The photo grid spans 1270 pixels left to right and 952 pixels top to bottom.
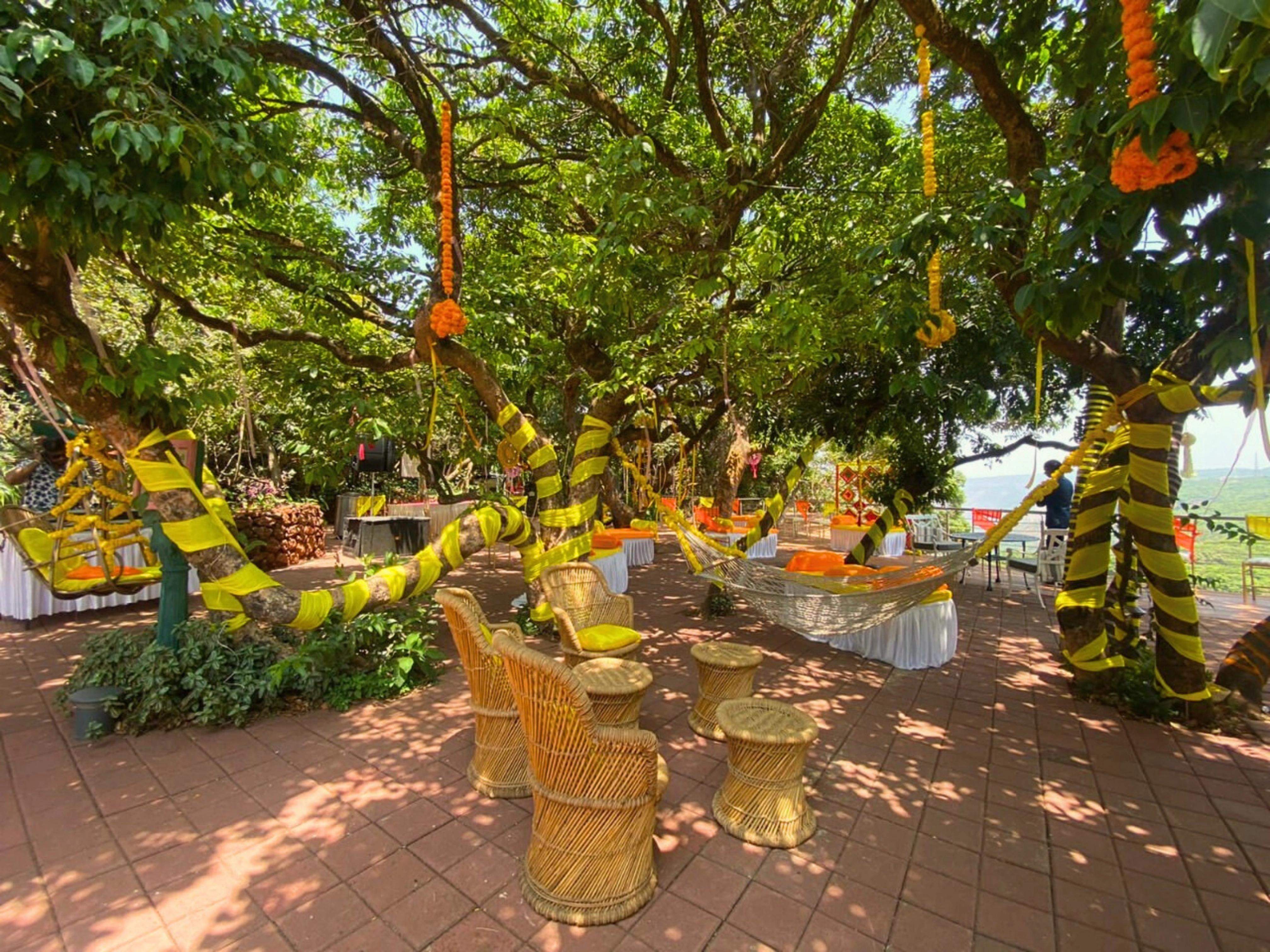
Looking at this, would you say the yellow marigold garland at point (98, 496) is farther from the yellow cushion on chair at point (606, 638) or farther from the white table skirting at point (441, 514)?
the white table skirting at point (441, 514)

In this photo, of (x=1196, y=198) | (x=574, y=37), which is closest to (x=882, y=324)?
(x=1196, y=198)

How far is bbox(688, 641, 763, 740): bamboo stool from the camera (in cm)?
292

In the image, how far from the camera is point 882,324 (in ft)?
8.96

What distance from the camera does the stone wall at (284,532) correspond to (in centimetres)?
761

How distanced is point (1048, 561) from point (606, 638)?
17.0 feet

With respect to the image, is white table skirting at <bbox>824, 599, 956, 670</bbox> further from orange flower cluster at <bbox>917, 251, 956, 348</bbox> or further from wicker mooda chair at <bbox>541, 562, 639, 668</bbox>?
orange flower cluster at <bbox>917, 251, 956, 348</bbox>

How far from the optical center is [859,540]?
29.0 ft

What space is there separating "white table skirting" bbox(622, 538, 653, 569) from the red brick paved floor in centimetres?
485

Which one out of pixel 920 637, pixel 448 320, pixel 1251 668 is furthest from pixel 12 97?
pixel 1251 668

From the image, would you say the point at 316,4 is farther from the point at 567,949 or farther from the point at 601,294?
the point at 567,949

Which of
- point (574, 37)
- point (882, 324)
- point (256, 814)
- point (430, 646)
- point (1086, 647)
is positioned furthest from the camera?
point (574, 37)

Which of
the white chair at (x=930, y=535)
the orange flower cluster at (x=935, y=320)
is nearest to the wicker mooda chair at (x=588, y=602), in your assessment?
the orange flower cluster at (x=935, y=320)

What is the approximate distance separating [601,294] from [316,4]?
2891mm

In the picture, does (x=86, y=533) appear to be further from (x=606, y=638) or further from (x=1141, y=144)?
(x=1141, y=144)
